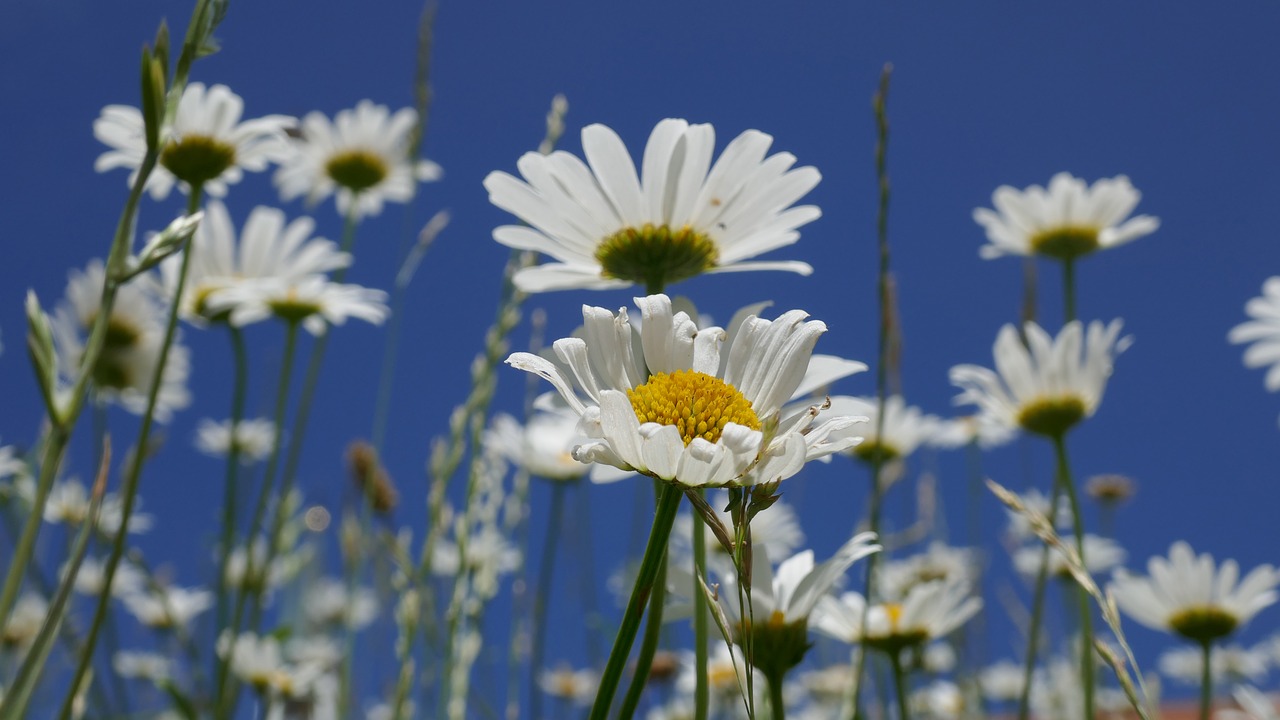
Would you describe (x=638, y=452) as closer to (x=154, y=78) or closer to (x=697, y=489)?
(x=697, y=489)

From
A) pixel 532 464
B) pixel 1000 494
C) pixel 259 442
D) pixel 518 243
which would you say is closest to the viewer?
pixel 1000 494

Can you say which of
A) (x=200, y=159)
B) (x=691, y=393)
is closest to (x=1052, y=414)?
(x=691, y=393)

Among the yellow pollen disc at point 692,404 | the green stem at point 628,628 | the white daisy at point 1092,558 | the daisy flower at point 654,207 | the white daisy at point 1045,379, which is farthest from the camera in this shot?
the white daisy at point 1092,558

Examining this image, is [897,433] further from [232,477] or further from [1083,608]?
[232,477]

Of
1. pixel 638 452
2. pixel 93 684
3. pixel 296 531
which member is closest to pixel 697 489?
pixel 638 452

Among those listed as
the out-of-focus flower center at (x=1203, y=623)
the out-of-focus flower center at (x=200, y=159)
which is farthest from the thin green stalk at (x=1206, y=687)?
the out-of-focus flower center at (x=200, y=159)

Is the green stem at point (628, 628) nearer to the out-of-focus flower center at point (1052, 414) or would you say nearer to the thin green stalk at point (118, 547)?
the thin green stalk at point (118, 547)
